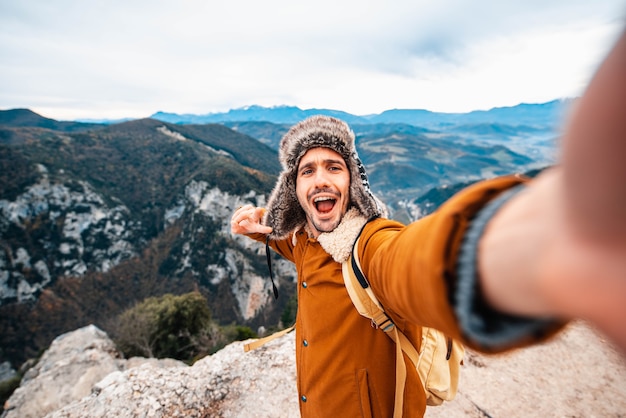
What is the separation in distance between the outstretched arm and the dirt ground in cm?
426

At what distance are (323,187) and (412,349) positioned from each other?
1.21m

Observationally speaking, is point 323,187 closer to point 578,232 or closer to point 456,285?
point 456,285

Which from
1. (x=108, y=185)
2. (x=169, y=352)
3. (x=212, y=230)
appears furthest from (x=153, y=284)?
(x=169, y=352)

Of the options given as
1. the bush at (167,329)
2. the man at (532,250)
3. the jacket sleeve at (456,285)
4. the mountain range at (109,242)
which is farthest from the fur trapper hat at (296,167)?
the mountain range at (109,242)

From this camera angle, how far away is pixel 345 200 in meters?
2.16

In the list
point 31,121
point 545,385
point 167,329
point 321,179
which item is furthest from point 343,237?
point 31,121

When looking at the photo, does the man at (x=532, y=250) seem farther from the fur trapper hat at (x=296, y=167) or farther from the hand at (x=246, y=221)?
the hand at (x=246, y=221)

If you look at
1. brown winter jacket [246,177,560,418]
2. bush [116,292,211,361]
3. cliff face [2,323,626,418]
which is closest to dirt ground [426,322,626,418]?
cliff face [2,323,626,418]

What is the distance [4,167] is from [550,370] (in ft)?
328

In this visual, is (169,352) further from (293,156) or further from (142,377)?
(293,156)

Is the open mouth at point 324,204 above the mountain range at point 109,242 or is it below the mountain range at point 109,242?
above

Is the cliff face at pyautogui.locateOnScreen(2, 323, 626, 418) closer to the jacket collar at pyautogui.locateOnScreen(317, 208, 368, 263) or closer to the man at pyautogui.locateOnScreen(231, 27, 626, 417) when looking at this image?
the jacket collar at pyautogui.locateOnScreen(317, 208, 368, 263)

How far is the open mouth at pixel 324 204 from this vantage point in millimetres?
2191

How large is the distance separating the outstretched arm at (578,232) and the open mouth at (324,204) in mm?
1545
